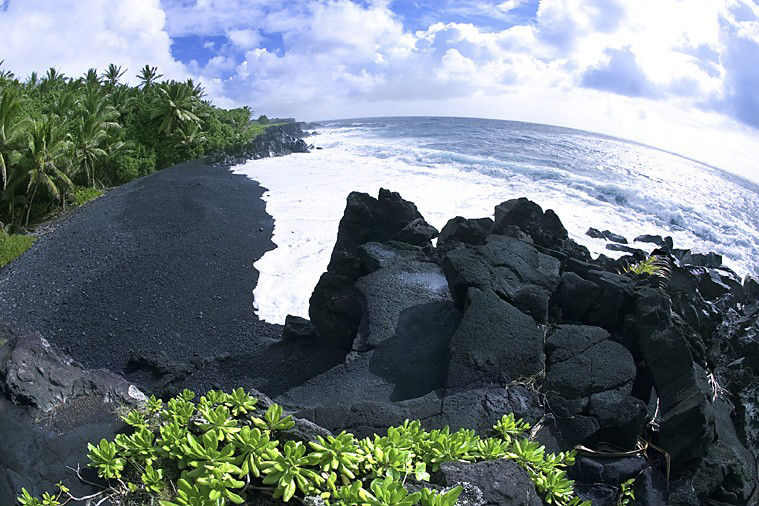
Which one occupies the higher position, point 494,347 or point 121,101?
point 121,101

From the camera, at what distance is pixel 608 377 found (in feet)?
17.4

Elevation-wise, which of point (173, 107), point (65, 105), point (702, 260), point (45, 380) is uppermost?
point (173, 107)

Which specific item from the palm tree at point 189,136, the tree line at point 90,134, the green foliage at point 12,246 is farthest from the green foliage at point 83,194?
the palm tree at point 189,136

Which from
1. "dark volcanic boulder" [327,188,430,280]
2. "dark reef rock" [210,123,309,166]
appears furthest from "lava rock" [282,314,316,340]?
"dark reef rock" [210,123,309,166]

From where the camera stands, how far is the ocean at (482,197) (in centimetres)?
1589

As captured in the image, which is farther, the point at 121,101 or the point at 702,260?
the point at 121,101

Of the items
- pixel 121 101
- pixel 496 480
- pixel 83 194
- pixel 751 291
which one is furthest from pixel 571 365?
pixel 121 101

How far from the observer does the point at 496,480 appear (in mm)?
3514

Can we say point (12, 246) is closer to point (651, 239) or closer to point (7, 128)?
point (7, 128)

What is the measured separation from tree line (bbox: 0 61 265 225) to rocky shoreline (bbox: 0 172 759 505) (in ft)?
39.9

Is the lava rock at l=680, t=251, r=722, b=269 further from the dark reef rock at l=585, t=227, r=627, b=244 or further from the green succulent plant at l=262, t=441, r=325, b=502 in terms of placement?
the green succulent plant at l=262, t=441, r=325, b=502

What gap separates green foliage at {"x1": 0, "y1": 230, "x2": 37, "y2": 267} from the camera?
49.6 ft

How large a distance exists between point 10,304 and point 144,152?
58.3 ft

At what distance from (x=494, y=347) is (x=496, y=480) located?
7.39ft
